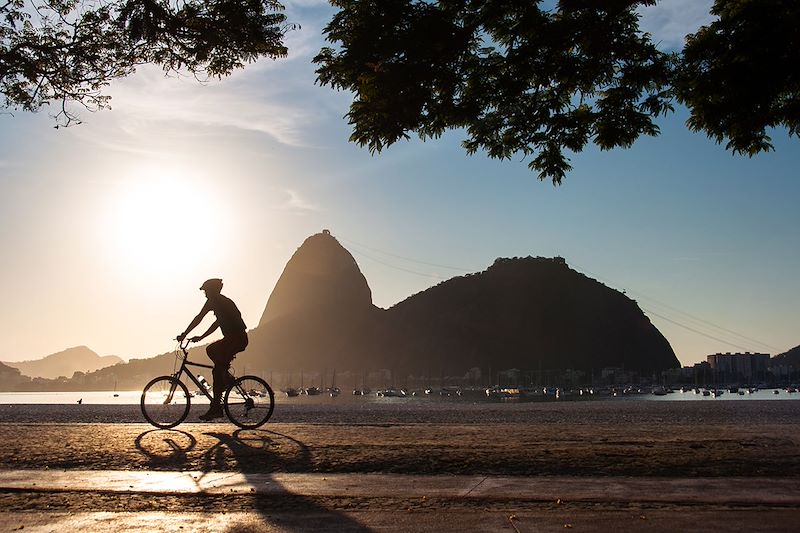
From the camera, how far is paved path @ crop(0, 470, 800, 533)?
14.8ft

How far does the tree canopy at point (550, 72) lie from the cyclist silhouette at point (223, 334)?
4.31 m

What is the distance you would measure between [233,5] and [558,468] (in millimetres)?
9032

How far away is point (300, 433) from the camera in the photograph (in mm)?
10188

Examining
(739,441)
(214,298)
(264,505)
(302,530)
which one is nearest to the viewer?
(302,530)

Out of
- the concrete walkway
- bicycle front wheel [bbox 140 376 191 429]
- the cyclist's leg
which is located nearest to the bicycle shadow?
the concrete walkway

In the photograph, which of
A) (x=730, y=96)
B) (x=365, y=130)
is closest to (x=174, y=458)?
(x=365, y=130)

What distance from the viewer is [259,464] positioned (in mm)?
7496

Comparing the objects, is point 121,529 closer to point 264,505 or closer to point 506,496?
point 264,505

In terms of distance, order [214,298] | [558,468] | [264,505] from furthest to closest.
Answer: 1. [214,298]
2. [558,468]
3. [264,505]

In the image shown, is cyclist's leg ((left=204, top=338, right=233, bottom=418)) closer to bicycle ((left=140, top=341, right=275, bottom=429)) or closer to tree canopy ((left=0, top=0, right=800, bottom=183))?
bicycle ((left=140, top=341, right=275, bottom=429))

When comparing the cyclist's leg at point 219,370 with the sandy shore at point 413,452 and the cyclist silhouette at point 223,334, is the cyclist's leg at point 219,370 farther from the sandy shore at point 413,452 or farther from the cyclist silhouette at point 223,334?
the sandy shore at point 413,452

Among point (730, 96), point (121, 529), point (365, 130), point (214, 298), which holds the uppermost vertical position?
point (730, 96)

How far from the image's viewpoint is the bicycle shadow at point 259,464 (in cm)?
462

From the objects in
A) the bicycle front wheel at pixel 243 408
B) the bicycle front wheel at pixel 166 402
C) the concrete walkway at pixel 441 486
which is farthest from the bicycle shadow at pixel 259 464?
the bicycle front wheel at pixel 166 402
